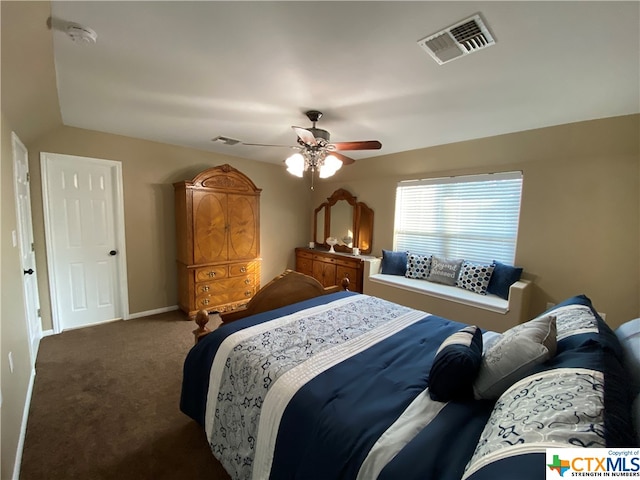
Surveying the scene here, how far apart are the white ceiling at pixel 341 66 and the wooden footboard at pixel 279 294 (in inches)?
61.1

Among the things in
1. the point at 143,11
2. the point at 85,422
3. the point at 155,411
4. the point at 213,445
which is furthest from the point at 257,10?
the point at 85,422

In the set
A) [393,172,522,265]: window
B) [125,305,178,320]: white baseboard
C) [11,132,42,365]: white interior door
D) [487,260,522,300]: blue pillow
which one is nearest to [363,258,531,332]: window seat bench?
[487,260,522,300]: blue pillow

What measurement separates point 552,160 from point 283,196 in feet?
12.8

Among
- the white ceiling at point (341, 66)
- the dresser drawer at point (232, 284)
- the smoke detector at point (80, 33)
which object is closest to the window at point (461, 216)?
the white ceiling at point (341, 66)

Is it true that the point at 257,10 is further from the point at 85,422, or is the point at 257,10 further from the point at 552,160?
the point at 552,160

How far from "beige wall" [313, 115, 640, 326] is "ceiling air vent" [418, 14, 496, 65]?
2.03 meters

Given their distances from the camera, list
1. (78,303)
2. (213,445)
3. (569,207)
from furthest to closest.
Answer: (78,303)
(569,207)
(213,445)

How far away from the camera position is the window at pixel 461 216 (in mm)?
3395

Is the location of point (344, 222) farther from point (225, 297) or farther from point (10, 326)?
point (10, 326)

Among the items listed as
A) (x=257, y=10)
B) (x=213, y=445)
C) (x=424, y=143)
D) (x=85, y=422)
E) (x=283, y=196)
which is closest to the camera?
(x=257, y=10)

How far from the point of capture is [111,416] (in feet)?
6.60

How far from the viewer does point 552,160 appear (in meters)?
2.99

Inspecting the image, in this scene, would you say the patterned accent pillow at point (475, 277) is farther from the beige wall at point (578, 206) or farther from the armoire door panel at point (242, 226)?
the armoire door panel at point (242, 226)

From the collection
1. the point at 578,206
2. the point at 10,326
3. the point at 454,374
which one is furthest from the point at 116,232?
the point at 578,206
